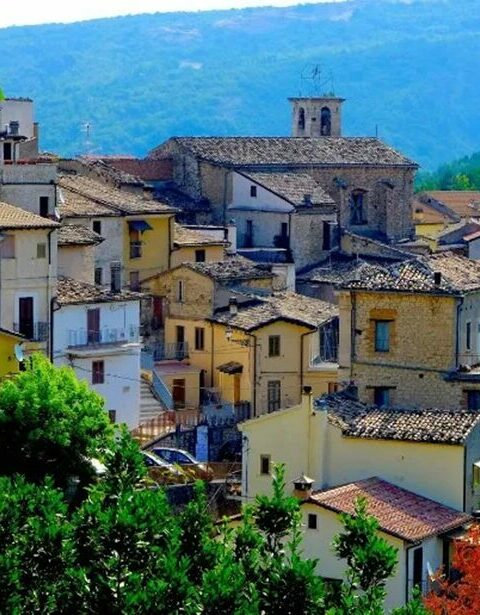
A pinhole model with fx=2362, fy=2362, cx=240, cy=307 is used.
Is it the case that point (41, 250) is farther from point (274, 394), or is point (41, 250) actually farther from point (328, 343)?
point (328, 343)

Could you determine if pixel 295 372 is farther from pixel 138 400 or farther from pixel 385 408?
pixel 385 408

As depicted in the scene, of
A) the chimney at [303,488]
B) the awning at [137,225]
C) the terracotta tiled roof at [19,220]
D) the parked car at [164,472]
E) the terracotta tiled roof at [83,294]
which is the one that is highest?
the terracotta tiled roof at [19,220]

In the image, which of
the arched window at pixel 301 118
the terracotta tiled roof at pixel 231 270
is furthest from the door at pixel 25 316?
the arched window at pixel 301 118

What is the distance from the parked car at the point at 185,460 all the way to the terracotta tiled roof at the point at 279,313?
8.47 metres

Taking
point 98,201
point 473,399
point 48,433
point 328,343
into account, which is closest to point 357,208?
point 98,201

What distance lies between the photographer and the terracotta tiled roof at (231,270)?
2724 inches

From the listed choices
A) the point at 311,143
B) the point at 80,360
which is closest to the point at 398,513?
the point at 80,360

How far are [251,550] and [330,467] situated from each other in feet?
41.1

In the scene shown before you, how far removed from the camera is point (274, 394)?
64688mm

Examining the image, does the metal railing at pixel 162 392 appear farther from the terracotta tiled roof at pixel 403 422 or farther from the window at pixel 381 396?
the terracotta tiled roof at pixel 403 422

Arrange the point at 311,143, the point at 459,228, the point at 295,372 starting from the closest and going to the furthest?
the point at 295,372 < the point at 311,143 < the point at 459,228

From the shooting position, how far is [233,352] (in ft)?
215

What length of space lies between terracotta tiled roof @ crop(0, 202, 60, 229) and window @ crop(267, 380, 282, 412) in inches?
309

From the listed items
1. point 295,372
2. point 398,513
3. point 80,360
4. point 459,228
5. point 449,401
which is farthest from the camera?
point 459,228
